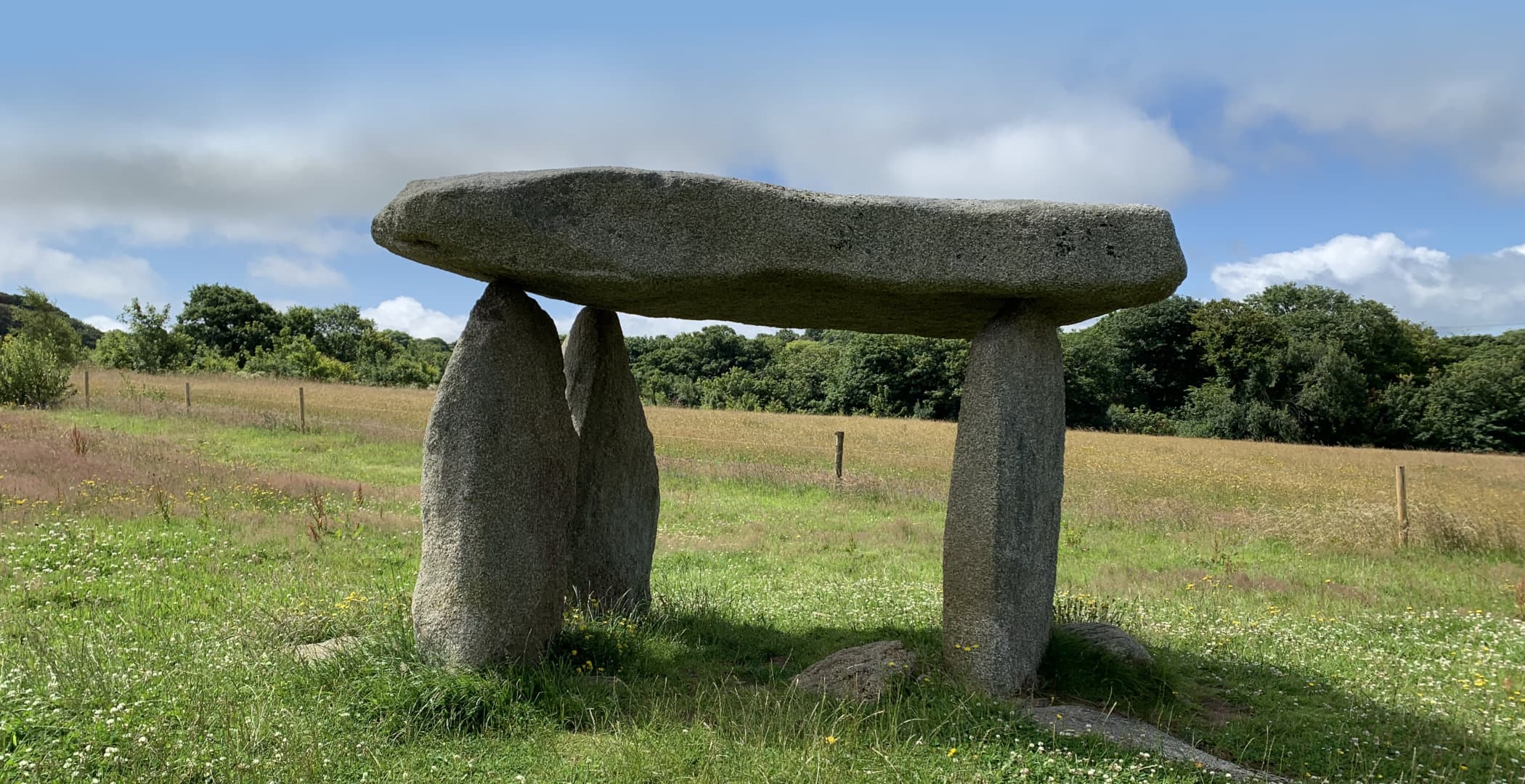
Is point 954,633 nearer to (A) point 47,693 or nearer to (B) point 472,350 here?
(B) point 472,350

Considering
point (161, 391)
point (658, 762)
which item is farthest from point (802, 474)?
point (161, 391)

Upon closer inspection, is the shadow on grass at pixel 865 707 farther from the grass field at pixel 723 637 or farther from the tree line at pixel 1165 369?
the tree line at pixel 1165 369

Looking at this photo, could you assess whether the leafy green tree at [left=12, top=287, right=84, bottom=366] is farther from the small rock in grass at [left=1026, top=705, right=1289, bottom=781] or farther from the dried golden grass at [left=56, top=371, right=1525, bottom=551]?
the small rock in grass at [left=1026, top=705, right=1289, bottom=781]

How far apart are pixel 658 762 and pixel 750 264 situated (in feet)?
10.6

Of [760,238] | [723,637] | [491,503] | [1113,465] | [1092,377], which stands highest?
[1092,377]

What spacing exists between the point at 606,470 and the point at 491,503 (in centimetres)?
195

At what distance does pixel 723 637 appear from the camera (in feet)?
25.3

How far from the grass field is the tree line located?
33.5 m

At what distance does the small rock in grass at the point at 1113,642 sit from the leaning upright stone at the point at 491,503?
427cm

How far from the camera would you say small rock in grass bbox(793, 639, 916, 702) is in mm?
6098

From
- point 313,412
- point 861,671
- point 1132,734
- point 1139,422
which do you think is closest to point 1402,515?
point 1132,734

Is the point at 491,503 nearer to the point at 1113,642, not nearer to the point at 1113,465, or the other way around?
the point at 1113,642

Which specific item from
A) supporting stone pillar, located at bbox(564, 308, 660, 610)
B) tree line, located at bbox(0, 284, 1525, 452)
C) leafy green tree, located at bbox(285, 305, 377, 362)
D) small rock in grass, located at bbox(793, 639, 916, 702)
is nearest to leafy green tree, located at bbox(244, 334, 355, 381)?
tree line, located at bbox(0, 284, 1525, 452)

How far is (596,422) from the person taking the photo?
812 cm
